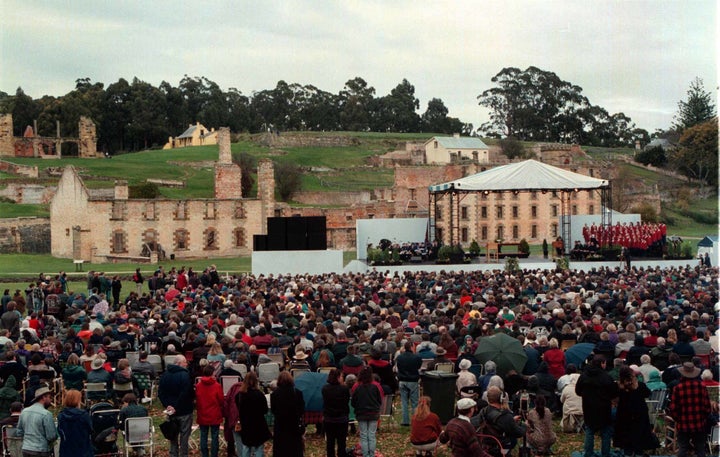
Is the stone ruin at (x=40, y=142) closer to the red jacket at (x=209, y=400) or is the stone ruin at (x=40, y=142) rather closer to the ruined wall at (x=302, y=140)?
the ruined wall at (x=302, y=140)

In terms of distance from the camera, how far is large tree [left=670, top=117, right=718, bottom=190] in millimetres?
80188

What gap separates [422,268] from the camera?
34.6 meters

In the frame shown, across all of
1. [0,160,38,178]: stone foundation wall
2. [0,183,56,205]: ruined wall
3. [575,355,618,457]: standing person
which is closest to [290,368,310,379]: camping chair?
[575,355,618,457]: standing person

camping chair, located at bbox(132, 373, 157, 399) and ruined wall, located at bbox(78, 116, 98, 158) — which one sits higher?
ruined wall, located at bbox(78, 116, 98, 158)

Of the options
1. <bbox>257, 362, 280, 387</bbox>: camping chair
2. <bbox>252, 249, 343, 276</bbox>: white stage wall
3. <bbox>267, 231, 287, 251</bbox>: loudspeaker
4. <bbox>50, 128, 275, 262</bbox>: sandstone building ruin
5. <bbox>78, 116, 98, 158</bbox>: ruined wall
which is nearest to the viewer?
<bbox>257, 362, 280, 387</bbox>: camping chair

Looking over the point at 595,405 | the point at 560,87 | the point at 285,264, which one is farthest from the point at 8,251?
the point at 560,87

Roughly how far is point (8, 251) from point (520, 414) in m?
46.9

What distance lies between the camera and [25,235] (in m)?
51.5

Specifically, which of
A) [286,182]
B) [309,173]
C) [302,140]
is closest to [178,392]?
[286,182]

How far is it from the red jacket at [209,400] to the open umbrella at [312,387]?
982 mm

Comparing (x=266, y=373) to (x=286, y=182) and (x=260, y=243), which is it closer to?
(x=260, y=243)

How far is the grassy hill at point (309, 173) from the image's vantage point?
222 feet

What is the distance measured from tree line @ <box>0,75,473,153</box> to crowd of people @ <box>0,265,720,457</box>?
244 ft

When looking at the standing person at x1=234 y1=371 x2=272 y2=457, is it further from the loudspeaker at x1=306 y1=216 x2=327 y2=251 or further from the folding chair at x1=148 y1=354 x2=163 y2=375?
the loudspeaker at x1=306 y1=216 x2=327 y2=251
